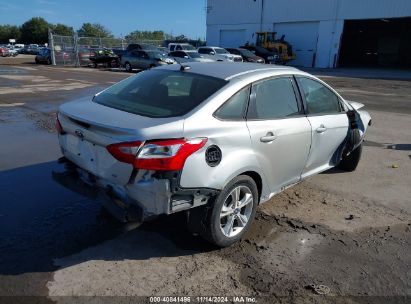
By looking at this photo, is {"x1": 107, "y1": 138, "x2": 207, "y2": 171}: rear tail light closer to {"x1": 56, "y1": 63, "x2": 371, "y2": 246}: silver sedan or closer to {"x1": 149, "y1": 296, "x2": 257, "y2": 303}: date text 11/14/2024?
{"x1": 56, "y1": 63, "x2": 371, "y2": 246}: silver sedan

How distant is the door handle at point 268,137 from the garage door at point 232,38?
4643cm

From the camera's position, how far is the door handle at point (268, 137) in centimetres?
373

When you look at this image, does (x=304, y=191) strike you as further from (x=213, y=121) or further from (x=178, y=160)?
(x=178, y=160)

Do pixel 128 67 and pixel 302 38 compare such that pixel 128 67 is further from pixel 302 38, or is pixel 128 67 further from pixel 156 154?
pixel 156 154

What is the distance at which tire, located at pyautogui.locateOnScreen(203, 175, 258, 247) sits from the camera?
3406 millimetres

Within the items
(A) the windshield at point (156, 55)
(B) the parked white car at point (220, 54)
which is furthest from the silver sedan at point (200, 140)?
(B) the parked white car at point (220, 54)

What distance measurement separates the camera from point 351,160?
5918mm

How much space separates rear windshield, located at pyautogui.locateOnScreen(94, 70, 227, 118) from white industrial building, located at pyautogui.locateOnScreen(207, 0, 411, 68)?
3848cm

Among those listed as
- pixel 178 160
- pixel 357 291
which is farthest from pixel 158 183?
pixel 357 291

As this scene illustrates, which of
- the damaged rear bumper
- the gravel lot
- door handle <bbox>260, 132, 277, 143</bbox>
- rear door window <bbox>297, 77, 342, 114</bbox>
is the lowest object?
the gravel lot

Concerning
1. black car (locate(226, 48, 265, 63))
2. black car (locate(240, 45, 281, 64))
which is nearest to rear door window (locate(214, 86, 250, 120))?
black car (locate(226, 48, 265, 63))

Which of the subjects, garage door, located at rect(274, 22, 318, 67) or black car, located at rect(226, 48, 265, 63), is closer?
black car, located at rect(226, 48, 265, 63)

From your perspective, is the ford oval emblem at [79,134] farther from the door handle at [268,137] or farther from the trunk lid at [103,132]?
the door handle at [268,137]

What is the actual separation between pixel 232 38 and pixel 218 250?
1910 inches
